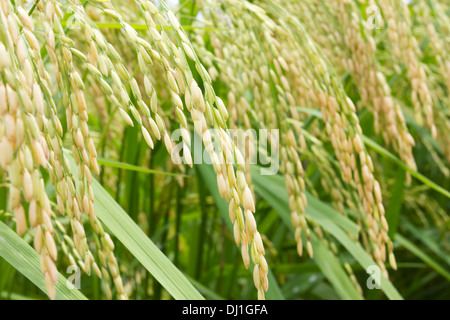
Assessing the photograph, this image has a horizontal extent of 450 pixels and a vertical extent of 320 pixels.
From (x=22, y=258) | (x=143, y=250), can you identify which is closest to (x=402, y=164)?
(x=143, y=250)

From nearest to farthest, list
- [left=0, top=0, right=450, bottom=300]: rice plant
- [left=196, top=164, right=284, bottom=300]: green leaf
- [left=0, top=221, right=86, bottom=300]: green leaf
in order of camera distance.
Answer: [left=0, top=0, right=450, bottom=300]: rice plant, [left=0, top=221, right=86, bottom=300]: green leaf, [left=196, top=164, right=284, bottom=300]: green leaf

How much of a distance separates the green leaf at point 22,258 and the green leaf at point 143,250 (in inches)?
4.1

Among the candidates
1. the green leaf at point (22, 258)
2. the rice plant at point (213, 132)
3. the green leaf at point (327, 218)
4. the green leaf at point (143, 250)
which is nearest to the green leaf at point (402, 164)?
the rice plant at point (213, 132)

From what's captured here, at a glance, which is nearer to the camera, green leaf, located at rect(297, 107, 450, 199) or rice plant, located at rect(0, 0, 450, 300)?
rice plant, located at rect(0, 0, 450, 300)

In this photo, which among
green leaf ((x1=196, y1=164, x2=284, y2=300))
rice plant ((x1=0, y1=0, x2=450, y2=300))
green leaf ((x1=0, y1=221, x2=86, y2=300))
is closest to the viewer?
rice plant ((x1=0, y1=0, x2=450, y2=300))

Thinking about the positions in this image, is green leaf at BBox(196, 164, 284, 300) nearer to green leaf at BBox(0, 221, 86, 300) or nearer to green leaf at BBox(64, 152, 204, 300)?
green leaf at BBox(64, 152, 204, 300)

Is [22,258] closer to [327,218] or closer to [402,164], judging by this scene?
[327,218]

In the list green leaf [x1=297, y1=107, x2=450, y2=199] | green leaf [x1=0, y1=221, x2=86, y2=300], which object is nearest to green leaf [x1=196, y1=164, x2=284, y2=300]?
green leaf [x1=297, y1=107, x2=450, y2=199]

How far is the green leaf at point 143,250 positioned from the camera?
2.39ft

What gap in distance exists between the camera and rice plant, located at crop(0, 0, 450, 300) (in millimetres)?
559

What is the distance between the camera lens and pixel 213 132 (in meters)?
1.09

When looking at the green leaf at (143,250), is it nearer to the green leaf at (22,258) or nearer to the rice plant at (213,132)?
the rice plant at (213,132)

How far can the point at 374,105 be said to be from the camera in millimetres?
1107

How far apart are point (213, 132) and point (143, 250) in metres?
0.40
